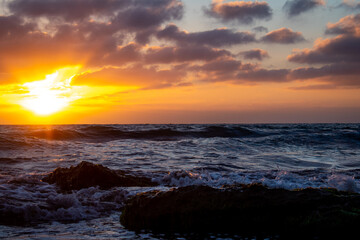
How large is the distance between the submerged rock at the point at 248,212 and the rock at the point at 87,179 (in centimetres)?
301

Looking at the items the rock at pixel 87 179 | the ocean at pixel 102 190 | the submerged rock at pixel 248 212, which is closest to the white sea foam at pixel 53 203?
the ocean at pixel 102 190

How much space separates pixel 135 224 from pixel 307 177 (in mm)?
6331

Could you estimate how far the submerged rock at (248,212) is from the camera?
3.78 meters

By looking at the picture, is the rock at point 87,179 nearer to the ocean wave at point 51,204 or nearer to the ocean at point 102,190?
the ocean at point 102,190

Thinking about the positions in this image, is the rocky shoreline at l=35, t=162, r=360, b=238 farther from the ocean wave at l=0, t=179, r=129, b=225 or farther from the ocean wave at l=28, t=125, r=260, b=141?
the ocean wave at l=28, t=125, r=260, b=141

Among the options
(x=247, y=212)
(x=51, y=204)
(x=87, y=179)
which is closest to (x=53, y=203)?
(x=51, y=204)

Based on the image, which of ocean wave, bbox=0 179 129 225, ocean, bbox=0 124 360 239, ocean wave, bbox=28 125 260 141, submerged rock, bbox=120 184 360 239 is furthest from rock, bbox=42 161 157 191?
ocean wave, bbox=28 125 260 141

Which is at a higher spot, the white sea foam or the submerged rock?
the submerged rock

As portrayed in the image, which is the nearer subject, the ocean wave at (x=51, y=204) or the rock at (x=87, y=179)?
the ocean wave at (x=51, y=204)

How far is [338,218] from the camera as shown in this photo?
12.2ft

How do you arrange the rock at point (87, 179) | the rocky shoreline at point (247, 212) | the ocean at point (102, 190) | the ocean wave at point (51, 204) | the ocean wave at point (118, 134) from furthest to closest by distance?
the ocean wave at point (118, 134) < the rock at point (87, 179) < the ocean wave at point (51, 204) < the ocean at point (102, 190) < the rocky shoreline at point (247, 212)

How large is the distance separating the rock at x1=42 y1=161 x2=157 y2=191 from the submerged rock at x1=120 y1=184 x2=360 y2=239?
9.88 ft

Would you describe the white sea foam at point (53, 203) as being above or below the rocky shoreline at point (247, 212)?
below

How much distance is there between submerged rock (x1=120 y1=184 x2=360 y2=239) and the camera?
3.78 metres
